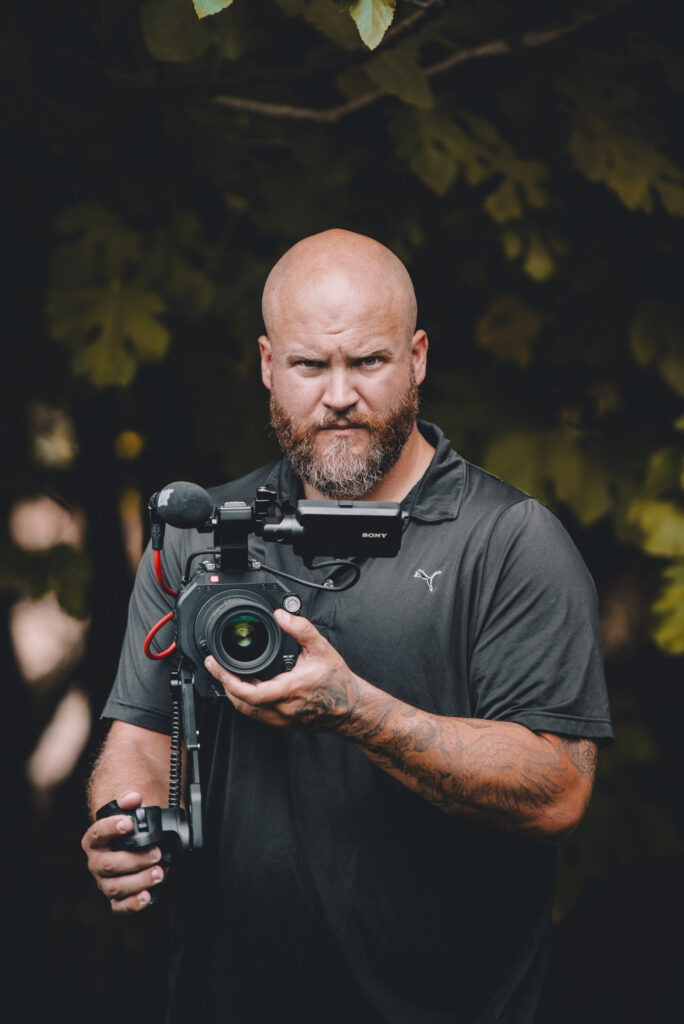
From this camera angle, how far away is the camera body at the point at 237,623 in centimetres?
187

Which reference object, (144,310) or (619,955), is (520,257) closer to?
(144,310)

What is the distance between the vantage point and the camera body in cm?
187

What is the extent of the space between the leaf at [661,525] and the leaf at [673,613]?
2.2 inches

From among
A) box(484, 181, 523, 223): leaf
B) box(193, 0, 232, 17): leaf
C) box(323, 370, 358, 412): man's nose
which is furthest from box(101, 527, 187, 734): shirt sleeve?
box(484, 181, 523, 223): leaf

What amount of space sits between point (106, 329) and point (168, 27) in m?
0.93

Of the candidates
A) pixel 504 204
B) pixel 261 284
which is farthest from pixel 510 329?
pixel 261 284

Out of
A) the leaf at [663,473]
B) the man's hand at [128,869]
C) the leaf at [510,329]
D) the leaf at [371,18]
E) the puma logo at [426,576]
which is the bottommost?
the man's hand at [128,869]

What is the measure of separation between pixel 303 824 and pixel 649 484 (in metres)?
1.72

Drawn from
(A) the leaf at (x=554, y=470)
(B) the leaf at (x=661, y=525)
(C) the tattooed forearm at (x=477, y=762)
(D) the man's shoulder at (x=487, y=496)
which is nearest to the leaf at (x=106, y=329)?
(A) the leaf at (x=554, y=470)

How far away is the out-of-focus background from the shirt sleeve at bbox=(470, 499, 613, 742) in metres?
0.99

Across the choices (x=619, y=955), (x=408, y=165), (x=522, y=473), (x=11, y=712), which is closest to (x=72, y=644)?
(x=11, y=712)

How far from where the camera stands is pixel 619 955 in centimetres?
439

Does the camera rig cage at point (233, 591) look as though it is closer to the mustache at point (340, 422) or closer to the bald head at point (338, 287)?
the mustache at point (340, 422)

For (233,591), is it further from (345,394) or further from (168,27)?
(168,27)
